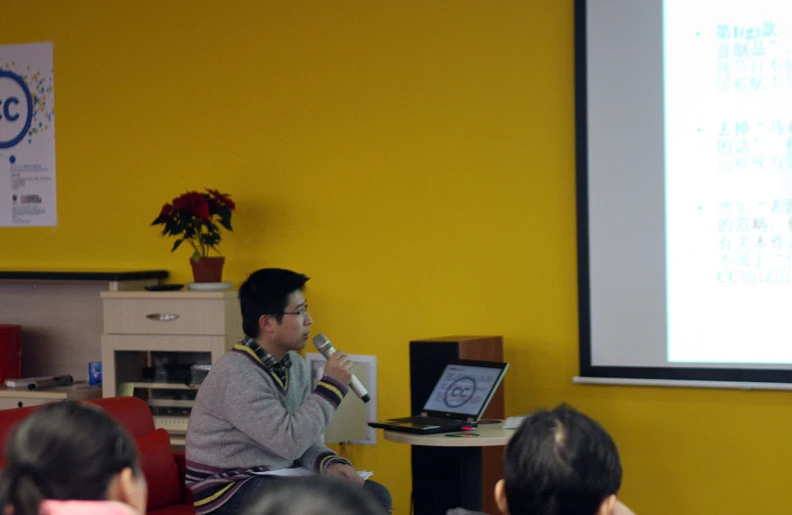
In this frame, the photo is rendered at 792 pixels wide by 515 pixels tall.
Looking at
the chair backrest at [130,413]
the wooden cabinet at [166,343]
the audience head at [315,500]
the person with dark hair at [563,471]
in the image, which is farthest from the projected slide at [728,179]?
the audience head at [315,500]

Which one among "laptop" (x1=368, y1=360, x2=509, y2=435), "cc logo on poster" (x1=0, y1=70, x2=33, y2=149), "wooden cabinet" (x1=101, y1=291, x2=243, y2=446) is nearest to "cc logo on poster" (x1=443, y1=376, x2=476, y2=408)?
"laptop" (x1=368, y1=360, x2=509, y2=435)

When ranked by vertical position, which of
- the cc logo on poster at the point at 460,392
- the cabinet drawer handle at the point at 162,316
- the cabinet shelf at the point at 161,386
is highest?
the cabinet drawer handle at the point at 162,316

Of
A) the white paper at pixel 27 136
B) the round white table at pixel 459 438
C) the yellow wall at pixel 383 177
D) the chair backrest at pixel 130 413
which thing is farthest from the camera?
the white paper at pixel 27 136

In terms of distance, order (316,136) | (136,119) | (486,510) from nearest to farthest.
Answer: (486,510) < (316,136) < (136,119)

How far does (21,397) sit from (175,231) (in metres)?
1.10

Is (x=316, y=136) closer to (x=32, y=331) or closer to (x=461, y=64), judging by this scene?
(x=461, y=64)

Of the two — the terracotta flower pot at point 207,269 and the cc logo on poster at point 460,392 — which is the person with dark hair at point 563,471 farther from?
the terracotta flower pot at point 207,269

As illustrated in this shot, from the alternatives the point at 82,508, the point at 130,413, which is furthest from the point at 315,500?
the point at 130,413

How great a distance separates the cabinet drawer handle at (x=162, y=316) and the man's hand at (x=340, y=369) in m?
1.19

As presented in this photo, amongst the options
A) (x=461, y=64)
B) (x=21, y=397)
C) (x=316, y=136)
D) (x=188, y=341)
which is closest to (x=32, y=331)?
(x=21, y=397)

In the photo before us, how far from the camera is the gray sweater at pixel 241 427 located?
118 inches

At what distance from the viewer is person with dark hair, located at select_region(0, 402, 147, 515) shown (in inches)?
52.7

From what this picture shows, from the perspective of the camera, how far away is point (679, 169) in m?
3.72

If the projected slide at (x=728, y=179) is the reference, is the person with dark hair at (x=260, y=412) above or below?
below
